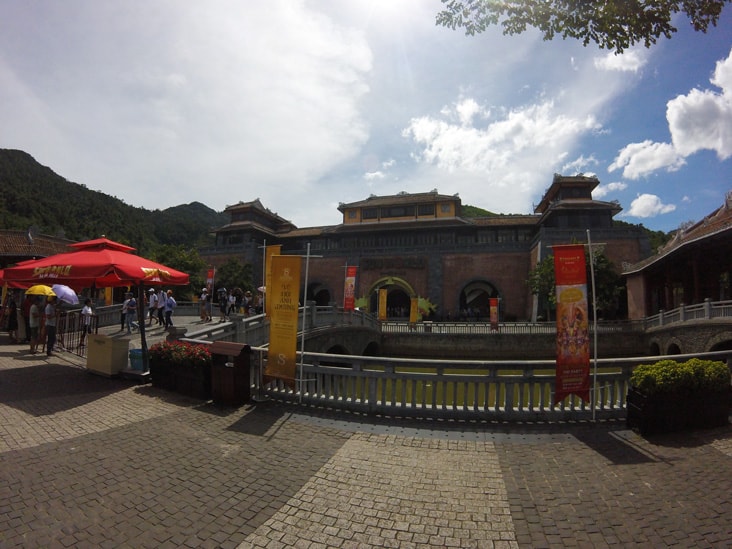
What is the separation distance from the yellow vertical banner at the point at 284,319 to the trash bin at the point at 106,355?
404 cm

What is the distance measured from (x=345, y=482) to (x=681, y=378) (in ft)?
16.8

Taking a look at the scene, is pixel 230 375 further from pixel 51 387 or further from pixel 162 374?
pixel 51 387

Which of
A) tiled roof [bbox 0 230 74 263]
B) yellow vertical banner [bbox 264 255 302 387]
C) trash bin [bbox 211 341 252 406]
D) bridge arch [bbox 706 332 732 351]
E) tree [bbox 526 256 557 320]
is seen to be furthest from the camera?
tree [bbox 526 256 557 320]

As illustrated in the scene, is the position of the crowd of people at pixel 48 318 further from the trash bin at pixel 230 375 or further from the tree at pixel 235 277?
the tree at pixel 235 277

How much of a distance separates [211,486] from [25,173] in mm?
96051

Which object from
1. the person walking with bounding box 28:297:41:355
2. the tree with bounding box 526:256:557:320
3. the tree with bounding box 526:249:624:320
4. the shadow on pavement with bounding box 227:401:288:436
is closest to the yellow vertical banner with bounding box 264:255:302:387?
the shadow on pavement with bounding box 227:401:288:436

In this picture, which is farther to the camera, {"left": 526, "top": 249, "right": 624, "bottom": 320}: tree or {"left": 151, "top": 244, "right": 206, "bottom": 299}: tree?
{"left": 151, "top": 244, "right": 206, "bottom": 299}: tree

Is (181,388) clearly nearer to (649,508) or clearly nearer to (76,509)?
(76,509)

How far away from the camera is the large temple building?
107 ft

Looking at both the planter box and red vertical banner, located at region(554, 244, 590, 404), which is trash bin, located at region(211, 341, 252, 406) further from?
the planter box

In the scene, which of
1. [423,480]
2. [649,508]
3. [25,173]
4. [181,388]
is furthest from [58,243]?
[25,173]

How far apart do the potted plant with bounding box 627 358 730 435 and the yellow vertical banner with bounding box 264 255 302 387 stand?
5565mm

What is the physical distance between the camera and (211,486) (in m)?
3.77

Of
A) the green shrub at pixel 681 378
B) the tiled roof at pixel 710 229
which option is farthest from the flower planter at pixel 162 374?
the tiled roof at pixel 710 229
